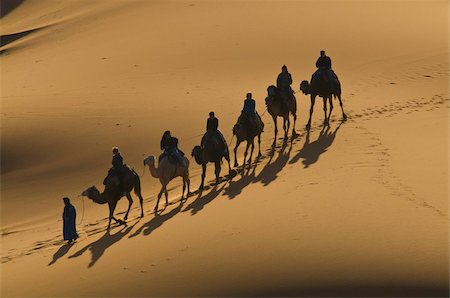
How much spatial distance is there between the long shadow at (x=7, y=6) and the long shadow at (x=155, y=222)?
111ft

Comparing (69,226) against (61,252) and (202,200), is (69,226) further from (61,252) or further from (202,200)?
(202,200)

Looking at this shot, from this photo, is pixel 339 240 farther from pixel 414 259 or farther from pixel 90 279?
pixel 90 279

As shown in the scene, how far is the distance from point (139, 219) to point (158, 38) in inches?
690

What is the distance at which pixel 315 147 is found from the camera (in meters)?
19.5

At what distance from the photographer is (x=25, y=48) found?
36.0 meters


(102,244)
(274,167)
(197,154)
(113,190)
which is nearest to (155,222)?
(113,190)

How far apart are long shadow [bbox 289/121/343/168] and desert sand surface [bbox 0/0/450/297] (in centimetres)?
9

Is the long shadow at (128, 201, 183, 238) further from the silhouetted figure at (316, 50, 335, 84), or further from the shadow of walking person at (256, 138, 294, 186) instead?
the silhouetted figure at (316, 50, 335, 84)

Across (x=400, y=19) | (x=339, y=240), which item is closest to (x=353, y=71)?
(x=400, y=19)

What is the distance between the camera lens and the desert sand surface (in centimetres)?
1266

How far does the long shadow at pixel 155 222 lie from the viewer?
15.1 m

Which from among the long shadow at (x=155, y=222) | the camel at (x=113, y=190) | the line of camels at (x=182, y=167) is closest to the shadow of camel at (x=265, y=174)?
the line of camels at (x=182, y=167)

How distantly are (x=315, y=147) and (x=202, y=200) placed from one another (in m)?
3.83

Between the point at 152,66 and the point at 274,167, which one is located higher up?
the point at 152,66
